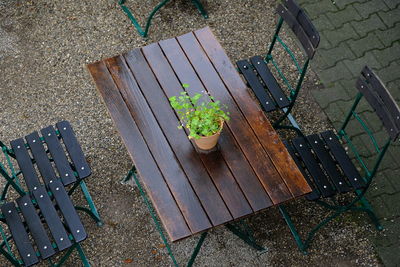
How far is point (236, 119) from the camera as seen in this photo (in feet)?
12.7

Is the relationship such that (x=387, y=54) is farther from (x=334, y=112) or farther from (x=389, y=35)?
(x=334, y=112)

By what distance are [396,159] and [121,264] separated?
2.69 metres

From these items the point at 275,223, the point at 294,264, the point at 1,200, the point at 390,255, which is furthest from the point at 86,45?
the point at 390,255

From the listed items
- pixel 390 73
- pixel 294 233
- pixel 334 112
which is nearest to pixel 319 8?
pixel 390 73

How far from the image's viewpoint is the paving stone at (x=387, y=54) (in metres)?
5.57

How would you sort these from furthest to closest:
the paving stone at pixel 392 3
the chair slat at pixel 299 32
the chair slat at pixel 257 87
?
the paving stone at pixel 392 3 < the chair slat at pixel 257 87 < the chair slat at pixel 299 32

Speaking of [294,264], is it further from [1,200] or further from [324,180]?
[1,200]

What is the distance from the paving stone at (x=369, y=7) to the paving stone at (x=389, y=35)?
11.2 inches

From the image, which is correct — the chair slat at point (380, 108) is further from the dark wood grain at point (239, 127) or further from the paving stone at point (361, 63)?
the paving stone at point (361, 63)

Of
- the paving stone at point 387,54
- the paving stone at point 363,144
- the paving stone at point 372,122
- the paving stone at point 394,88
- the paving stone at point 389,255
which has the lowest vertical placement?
→ the paving stone at point 389,255

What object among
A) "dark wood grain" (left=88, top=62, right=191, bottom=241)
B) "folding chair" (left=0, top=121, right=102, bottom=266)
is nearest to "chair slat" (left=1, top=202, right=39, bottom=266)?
"folding chair" (left=0, top=121, right=102, bottom=266)

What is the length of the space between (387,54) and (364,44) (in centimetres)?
26

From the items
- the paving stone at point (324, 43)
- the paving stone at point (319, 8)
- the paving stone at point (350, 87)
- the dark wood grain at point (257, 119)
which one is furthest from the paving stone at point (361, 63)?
the dark wood grain at point (257, 119)

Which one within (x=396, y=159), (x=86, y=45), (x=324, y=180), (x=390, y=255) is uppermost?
(x=86, y=45)
